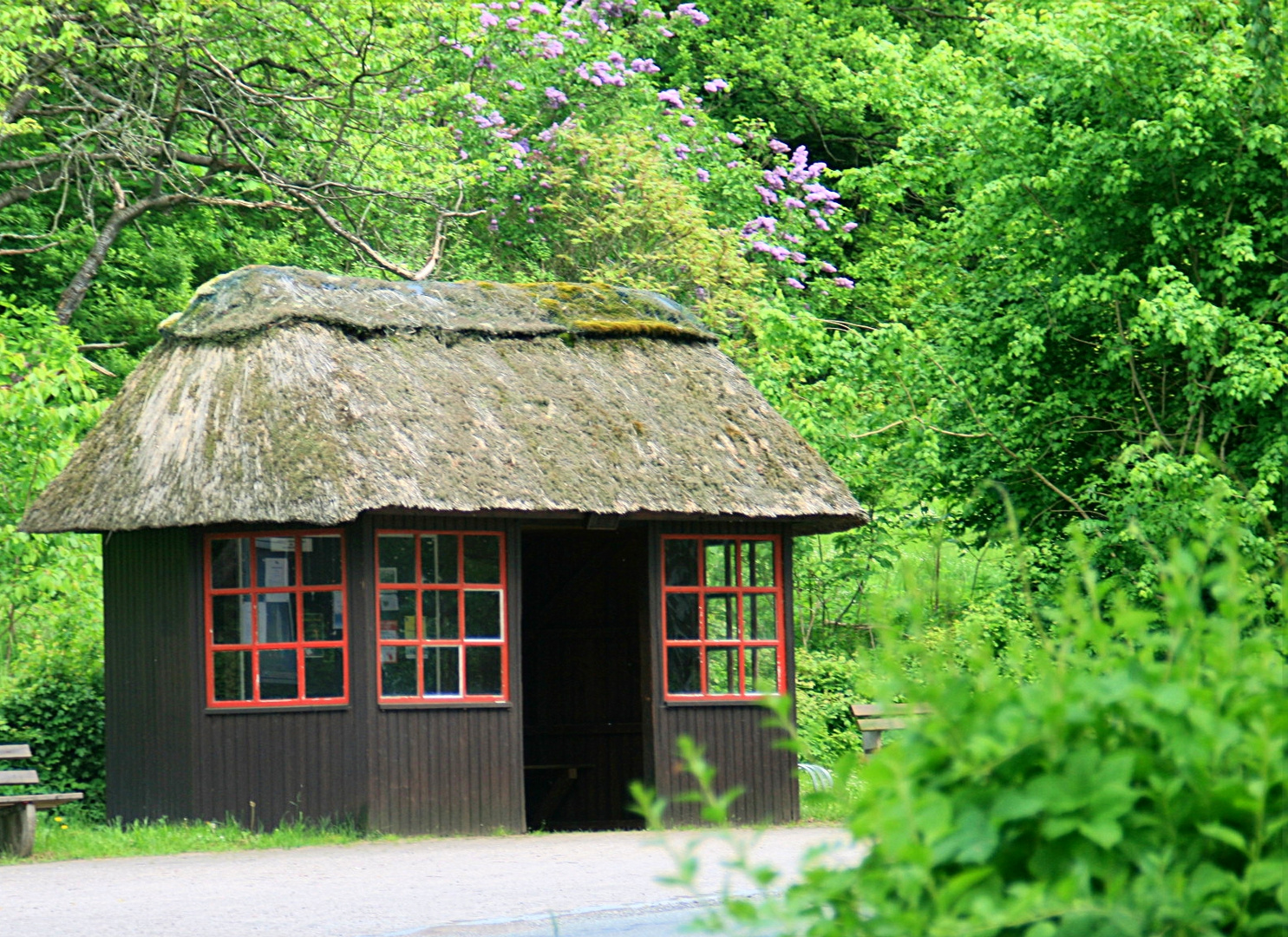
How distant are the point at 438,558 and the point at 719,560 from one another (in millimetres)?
2434

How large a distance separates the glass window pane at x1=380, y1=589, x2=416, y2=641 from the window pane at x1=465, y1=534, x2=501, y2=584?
1.59ft

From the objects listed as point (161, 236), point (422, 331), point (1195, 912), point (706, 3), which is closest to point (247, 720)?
point (422, 331)

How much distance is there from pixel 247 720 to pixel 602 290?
5.16m

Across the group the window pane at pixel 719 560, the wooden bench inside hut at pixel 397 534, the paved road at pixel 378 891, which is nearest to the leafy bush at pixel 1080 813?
the paved road at pixel 378 891

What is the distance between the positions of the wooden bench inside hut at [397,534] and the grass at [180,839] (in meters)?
0.13

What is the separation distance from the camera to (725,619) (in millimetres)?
13328

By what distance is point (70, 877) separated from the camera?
9867 millimetres

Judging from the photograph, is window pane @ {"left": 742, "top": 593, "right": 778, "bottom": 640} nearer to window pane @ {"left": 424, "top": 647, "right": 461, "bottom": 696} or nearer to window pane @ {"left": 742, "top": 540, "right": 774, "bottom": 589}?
window pane @ {"left": 742, "top": 540, "right": 774, "bottom": 589}

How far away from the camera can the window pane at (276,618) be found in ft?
39.4

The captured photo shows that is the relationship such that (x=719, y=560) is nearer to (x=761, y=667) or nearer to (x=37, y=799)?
(x=761, y=667)

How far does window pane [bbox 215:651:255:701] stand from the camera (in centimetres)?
1210

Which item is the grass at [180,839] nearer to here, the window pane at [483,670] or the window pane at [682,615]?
the window pane at [483,670]

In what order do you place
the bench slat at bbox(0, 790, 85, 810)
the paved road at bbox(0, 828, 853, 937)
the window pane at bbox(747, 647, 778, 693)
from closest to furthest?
the paved road at bbox(0, 828, 853, 937)
the bench slat at bbox(0, 790, 85, 810)
the window pane at bbox(747, 647, 778, 693)

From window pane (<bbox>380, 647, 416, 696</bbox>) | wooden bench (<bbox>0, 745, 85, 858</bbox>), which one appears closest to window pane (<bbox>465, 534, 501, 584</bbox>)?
window pane (<bbox>380, 647, 416, 696</bbox>)
